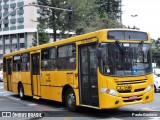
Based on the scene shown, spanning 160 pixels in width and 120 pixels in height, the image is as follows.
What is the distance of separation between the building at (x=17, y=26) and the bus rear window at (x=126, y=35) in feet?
239

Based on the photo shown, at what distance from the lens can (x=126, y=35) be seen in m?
12.5

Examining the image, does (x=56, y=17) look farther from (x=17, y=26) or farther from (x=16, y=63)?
(x=17, y=26)

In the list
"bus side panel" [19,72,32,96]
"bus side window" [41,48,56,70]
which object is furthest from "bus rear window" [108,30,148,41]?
"bus side panel" [19,72,32,96]

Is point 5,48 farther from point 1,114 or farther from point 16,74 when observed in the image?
point 1,114

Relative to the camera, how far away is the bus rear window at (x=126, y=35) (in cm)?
1215

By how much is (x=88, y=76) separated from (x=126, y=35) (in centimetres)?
199

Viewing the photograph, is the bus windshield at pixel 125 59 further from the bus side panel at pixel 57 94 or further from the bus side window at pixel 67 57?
the bus side panel at pixel 57 94

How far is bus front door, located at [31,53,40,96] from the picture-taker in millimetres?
17281

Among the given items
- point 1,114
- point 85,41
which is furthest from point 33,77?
point 85,41

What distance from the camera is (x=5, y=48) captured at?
95.4 metres

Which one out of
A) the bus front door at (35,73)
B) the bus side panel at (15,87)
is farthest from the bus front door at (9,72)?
the bus front door at (35,73)

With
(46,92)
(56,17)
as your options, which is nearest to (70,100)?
(46,92)

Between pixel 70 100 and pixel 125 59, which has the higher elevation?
pixel 125 59

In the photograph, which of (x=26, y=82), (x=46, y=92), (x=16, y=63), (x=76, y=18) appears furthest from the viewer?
(x=76, y=18)
